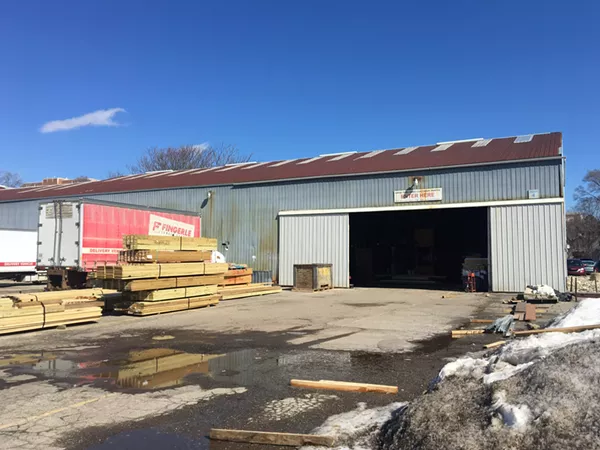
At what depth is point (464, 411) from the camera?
412 centimetres

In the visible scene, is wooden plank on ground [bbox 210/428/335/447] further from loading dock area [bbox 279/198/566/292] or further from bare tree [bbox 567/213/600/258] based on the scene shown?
bare tree [bbox 567/213/600/258]

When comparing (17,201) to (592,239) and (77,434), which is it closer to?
(77,434)

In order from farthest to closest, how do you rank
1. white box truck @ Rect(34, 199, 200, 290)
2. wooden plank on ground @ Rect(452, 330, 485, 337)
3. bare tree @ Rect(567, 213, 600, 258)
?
bare tree @ Rect(567, 213, 600, 258) → white box truck @ Rect(34, 199, 200, 290) → wooden plank on ground @ Rect(452, 330, 485, 337)

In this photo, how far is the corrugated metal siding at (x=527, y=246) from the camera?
65.9ft

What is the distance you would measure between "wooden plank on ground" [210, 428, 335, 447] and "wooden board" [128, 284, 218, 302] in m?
10.2

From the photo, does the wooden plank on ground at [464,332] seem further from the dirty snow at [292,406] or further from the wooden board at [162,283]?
the wooden board at [162,283]

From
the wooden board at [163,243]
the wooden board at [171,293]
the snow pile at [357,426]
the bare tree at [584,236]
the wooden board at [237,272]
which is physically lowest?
the snow pile at [357,426]

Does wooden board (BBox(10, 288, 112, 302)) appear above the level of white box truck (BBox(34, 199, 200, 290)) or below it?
below

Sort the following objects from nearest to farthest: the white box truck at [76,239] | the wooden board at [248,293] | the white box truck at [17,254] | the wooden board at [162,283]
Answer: the wooden board at [162,283]
the white box truck at [76,239]
the wooden board at [248,293]
the white box truck at [17,254]

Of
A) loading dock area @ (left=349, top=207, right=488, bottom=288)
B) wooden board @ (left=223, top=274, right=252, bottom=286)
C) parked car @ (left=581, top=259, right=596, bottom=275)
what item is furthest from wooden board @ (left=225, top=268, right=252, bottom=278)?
parked car @ (left=581, top=259, right=596, bottom=275)

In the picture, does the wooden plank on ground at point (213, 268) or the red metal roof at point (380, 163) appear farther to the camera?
the red metal roof at point (380, 163)

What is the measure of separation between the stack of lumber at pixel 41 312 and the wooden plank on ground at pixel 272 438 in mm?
8398

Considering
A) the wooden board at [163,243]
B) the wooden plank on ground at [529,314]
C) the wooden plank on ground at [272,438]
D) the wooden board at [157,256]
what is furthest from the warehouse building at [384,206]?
the wooden plank on ground at [272,438]

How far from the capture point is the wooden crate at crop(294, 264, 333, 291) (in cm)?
2302
